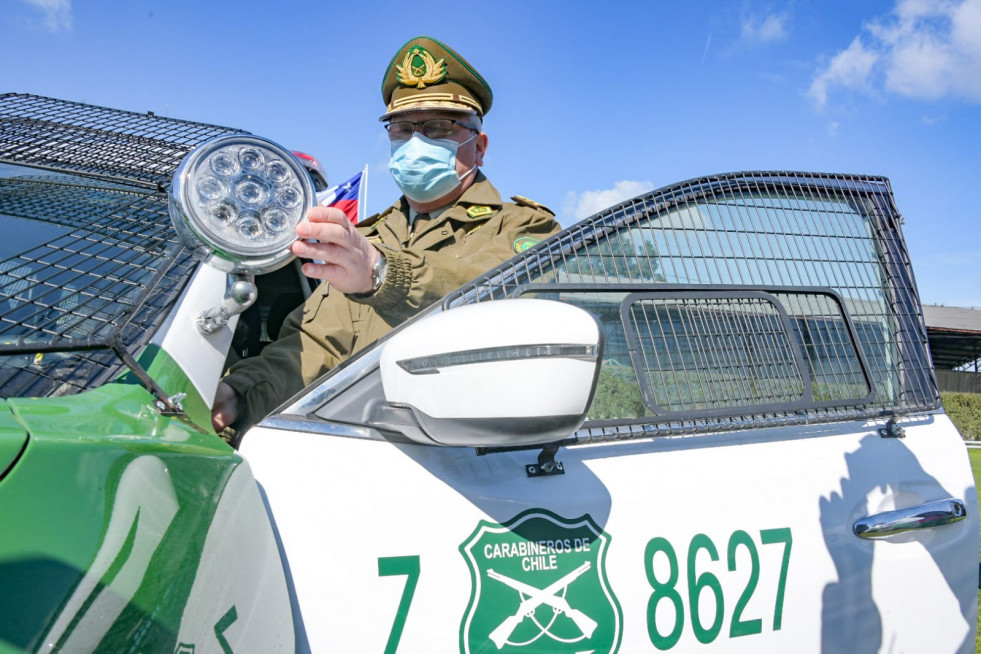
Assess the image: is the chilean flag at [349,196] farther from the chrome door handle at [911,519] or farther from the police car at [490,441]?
the chrome door handle at [911,519]

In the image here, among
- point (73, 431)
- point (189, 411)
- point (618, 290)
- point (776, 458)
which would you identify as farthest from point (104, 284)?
point (776, 458)

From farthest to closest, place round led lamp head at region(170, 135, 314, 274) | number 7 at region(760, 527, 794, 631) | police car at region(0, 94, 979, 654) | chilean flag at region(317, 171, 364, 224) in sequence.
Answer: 1. chilean flag at region(317, 171, 364, 224)
2. number 7 at region(760, 527, 794, 631)
3. round led lamp head at region(170, 135, 314, 274)
4. police car at region(0, 94, 979, 654)

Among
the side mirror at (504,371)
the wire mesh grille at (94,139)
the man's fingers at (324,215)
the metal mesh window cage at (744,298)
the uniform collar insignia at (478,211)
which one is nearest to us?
the side mirror at (504,371)

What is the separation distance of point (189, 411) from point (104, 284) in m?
0.34

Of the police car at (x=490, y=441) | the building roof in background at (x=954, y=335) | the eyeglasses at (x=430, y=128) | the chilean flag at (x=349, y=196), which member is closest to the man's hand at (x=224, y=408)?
the police car at (x=490, y=441)

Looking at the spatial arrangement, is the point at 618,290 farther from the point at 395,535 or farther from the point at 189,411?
the point at 189,411

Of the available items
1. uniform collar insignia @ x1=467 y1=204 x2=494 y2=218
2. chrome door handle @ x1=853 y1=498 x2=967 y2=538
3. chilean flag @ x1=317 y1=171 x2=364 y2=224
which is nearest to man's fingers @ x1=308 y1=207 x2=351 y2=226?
chrome door handle @ x1=853 y1=498 x2=967 y2=538

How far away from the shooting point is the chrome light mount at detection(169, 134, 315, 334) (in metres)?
1.15

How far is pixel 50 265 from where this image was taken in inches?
54.5

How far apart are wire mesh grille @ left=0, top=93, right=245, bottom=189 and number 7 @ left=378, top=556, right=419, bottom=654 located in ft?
3.73

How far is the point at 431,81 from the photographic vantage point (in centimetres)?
305

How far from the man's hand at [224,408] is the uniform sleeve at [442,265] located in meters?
0.39

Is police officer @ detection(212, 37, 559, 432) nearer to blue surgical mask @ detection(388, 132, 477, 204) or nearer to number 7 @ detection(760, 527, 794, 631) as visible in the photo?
blue surgical mask @ detection(388, 132, 477, 204)

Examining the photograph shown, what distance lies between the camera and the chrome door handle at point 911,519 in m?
1.60
